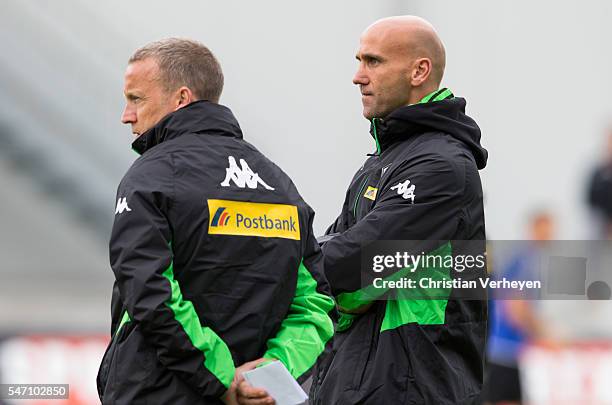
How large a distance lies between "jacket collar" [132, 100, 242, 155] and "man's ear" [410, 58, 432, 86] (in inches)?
37.0

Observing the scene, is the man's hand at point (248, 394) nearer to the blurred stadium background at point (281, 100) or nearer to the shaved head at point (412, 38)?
the shaved head at point (412, 38)

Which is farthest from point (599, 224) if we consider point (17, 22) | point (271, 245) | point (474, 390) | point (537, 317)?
point (271, 245)

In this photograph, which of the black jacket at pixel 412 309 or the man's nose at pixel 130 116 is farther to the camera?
the black jacket at pixel 412 309

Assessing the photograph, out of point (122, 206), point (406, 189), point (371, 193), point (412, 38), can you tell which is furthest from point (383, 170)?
point (122, 206)

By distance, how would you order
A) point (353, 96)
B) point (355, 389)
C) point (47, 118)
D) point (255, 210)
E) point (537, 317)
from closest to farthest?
point (255, 210) < point (355, 389) < point (537, 317) < point (353, 96) < point (47, 118)

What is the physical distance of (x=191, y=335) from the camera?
10.7 ft

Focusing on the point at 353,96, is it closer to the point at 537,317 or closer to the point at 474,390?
the point at 537,317

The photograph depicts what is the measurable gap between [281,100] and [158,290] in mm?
7346

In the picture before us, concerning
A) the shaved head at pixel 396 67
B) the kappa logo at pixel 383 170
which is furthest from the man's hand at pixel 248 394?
the shaved head at pixel 396 67

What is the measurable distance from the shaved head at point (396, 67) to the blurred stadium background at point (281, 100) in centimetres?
504

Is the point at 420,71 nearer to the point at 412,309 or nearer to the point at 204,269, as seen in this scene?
the point at 412,309

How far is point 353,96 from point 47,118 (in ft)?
9.01

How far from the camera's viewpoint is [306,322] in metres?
3.57

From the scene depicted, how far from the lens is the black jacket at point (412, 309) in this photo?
13.0 feet
